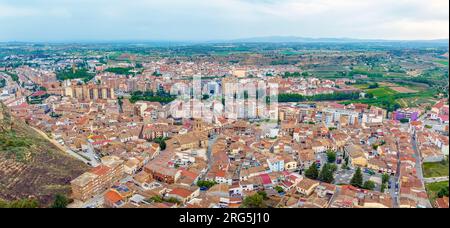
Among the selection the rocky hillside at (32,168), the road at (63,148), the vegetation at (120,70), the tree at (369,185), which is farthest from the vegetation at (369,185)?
the vegetation at (120,70)

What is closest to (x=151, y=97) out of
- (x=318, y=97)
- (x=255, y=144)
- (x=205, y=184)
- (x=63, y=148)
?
(x=63, y=148)

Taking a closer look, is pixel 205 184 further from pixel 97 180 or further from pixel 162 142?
pixel 162 142

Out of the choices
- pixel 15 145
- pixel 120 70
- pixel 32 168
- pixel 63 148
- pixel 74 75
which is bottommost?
pixel 63 148

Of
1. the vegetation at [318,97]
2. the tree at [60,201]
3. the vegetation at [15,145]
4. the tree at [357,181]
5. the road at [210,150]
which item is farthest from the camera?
the vegetation at [318,97]

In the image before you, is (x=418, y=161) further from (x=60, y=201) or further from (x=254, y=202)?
(x=60, y=201)

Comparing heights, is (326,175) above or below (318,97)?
below

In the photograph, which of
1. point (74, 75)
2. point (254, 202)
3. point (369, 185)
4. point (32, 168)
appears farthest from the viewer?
point (74, 75)

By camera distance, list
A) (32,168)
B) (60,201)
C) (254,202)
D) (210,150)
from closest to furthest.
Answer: (254,202) < (60,201) < (32,168) < (210,150)

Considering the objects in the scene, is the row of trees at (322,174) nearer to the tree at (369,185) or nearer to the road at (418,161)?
the tree at (369,185)

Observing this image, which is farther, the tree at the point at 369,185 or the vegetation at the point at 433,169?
the vegetation at the point at 433,169

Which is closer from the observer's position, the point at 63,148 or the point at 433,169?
the point at 433,169
